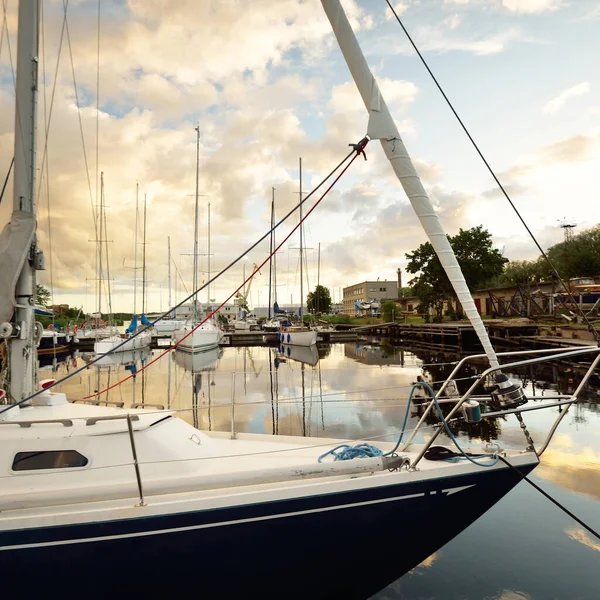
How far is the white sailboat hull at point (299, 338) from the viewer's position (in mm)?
40719

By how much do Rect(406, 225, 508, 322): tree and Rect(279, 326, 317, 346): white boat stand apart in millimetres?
16942

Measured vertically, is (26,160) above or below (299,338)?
above

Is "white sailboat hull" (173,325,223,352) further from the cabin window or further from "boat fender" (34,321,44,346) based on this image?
the cabin window

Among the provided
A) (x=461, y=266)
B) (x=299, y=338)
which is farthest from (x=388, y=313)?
(x=299, y=338)

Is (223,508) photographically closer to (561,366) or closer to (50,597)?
(50,597)

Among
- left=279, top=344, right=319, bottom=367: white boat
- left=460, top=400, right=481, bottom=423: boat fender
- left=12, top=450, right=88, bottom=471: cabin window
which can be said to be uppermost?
left=460, top=400, right=481, bottom=423: boat fender

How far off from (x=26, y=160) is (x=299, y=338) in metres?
36.8

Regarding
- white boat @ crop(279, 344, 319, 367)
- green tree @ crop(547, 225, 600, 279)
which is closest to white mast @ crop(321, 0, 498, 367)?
white boat @ crop(279, 344, 319, 367)

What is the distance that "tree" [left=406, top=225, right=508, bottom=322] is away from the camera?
1961 inches

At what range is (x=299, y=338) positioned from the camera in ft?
137

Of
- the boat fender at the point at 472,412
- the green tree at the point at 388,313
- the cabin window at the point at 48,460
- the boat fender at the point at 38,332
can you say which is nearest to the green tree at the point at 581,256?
the green tree at the point at 388,313

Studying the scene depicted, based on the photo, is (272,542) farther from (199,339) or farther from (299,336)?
(299,336)

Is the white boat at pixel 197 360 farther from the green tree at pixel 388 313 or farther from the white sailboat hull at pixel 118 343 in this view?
the green tree at pixel 388 313

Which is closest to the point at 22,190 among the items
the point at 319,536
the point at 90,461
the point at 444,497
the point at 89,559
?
the point at 90,461
